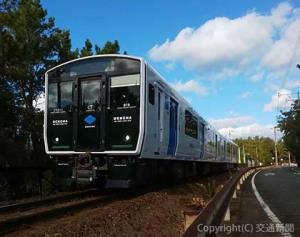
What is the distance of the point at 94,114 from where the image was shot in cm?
1438

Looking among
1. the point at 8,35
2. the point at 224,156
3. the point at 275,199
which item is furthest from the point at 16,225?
the point at 224,156

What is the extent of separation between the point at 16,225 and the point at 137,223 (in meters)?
2.32

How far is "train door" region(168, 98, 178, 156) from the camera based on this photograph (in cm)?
1776

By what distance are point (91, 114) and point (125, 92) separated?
1152mm

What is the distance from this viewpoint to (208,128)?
30.1 m

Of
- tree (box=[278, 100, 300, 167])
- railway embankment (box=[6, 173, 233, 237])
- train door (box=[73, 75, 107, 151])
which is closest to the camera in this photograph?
railway embankment (box=[6, 173, 233, 237])

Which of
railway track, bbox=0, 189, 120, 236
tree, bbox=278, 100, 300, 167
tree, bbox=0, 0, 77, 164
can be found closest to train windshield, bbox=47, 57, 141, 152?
railway track, bbox=0, 189, 120, 236

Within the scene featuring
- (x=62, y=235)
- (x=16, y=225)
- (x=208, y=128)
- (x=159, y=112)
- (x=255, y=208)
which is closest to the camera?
(x=62, y=235)

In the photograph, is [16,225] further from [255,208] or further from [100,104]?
[255,208]

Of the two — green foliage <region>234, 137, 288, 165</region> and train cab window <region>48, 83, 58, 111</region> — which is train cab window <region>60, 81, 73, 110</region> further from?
green foliage <region>234, 137, 288, 165</region>

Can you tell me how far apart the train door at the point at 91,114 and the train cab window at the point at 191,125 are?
734cm

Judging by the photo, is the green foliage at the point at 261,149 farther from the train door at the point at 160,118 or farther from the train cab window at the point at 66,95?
the train cab window at the point at 66,95

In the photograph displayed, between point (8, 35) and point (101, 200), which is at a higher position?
point (8, 35)

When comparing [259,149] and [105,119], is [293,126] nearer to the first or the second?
[105,119]
